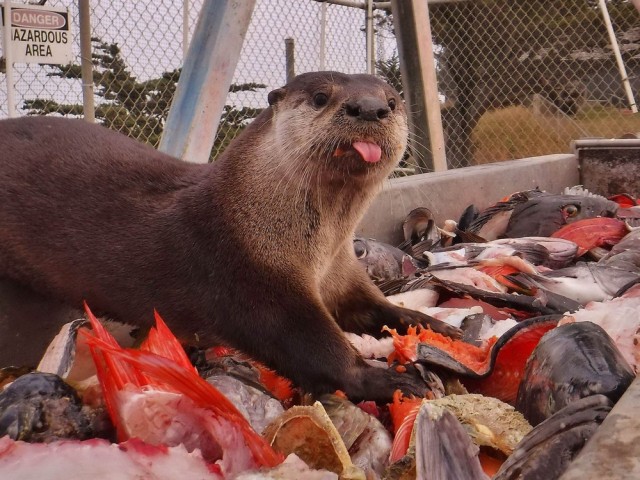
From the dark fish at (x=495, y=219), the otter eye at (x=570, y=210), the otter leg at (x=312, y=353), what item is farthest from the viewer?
A: the dark fish at (x=495, y=219)

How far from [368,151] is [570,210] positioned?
2.52 meters

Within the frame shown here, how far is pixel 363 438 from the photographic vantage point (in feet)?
6.48

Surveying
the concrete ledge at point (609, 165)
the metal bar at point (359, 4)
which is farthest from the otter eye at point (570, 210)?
the metal bar at point (359, 4)

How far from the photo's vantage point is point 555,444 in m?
1.34

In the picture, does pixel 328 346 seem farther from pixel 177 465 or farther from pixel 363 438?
pixel 177 465

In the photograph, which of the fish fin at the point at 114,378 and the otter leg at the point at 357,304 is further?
the otter leg at the point at 357,304

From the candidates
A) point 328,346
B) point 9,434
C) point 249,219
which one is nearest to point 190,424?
point 9,434

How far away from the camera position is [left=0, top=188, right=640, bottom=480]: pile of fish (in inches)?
58.0

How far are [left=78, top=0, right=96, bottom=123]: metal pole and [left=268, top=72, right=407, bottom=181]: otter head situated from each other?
3376 millimetres

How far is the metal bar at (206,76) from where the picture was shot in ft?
12.5

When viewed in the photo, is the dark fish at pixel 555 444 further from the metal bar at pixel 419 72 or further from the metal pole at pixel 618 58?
the metal pole at pixel 618 58

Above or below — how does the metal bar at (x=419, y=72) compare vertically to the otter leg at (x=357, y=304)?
above

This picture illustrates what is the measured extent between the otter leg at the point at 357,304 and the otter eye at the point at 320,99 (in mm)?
637

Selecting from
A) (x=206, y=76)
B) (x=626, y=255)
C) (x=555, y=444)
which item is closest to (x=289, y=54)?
(x=206, y=76)
